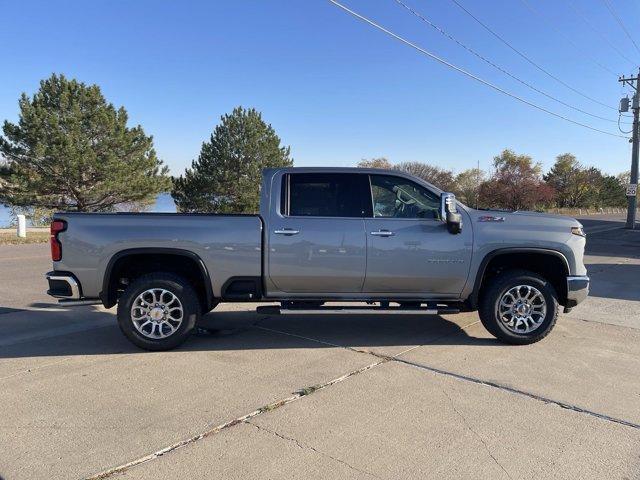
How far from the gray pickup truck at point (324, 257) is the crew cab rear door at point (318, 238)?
0.04 ft

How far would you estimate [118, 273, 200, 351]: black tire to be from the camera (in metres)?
5.16

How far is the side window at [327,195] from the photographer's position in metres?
5.41

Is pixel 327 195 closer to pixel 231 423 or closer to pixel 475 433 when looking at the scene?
pixel 231 423

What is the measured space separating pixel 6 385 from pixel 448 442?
3592mm

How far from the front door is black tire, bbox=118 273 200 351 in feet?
6.00

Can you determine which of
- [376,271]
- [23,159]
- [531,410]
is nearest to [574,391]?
[531,410]

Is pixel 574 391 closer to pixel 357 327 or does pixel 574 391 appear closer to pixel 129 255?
pixel 357 327

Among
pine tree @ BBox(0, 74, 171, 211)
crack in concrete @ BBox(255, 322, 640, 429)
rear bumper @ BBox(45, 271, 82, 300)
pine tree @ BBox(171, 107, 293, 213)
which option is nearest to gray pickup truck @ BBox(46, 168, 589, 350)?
rear bumper @ BBox(45, 271, 82, 300)

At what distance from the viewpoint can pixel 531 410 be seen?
3.88 m

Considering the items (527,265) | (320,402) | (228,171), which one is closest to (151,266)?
(320,402)

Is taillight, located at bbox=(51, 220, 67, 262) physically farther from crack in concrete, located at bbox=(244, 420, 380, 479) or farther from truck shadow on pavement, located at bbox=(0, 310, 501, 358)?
crack in concrete, located at bbox=(244, 420, 380, 479)

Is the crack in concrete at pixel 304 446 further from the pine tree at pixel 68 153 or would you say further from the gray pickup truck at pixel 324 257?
the pine tree at pixel 68 153

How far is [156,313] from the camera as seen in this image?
5211mm

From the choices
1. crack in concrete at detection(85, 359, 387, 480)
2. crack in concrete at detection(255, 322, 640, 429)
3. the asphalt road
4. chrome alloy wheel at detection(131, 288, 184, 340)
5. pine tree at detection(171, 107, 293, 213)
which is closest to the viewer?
crack in concrete at detection(85, 359, 387, 480)
